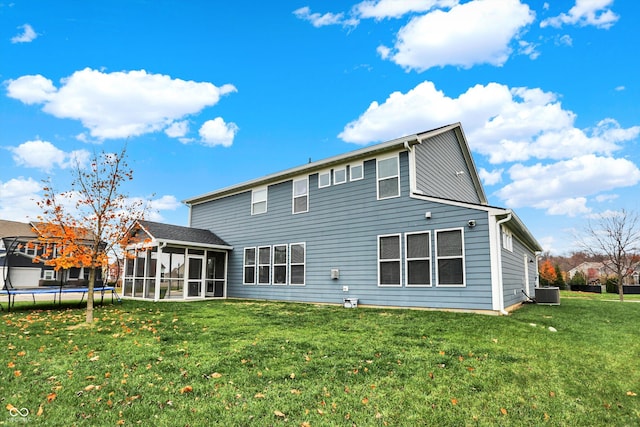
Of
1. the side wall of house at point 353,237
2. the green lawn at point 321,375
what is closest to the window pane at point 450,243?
the side wall of house at point 353,237

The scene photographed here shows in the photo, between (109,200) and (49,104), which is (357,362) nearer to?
(109,200)

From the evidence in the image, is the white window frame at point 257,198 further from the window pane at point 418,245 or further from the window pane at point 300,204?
the window pane at point 418,245

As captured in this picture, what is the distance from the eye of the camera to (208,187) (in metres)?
17.6

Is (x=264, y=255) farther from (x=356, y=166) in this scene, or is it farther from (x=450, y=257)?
(x=450, y=257)

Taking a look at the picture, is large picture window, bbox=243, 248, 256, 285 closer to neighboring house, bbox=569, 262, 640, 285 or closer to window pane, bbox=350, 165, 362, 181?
window pane, bbox=350, 165, 362, 181

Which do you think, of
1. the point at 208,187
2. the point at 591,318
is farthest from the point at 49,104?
the point at 591,318

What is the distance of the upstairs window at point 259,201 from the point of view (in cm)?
1486

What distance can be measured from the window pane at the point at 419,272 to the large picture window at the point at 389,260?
0.37m

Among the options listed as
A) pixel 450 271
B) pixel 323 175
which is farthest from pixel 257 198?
pixel 450 271

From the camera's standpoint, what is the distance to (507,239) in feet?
37.8

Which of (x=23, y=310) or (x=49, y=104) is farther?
(x=49, y=104)

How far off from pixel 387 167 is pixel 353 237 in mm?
2520

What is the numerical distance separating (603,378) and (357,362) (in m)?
2.92

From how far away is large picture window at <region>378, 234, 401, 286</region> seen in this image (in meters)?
10.6
